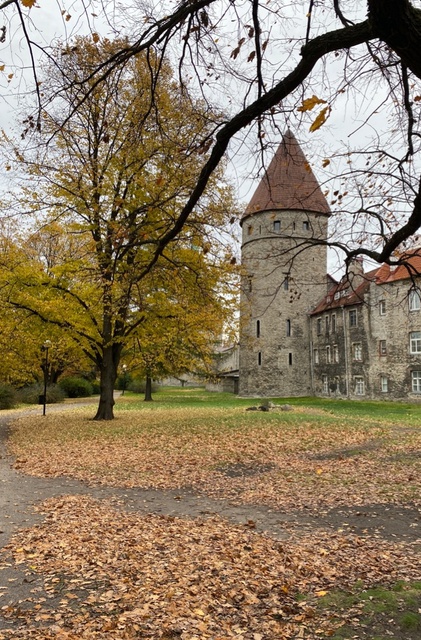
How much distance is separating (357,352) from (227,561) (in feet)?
114

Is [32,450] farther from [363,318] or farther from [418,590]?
[363,318]

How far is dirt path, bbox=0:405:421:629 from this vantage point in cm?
528

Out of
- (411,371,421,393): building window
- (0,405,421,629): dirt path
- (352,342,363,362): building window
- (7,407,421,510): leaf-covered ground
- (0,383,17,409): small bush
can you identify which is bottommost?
(0,405,421,629): dirt path

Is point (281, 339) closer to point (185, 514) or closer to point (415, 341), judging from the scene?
point (415, 341)

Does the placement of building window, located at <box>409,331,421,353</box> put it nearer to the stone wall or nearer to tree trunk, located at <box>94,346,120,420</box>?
the stone wall

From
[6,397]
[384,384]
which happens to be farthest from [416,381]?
[6,397]

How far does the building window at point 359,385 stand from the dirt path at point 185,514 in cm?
3097

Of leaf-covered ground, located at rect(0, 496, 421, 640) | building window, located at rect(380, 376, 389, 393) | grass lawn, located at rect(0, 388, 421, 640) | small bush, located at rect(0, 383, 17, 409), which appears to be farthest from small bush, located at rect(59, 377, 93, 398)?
leaf-covered ground, located at rect(0, 496, 421, 640)

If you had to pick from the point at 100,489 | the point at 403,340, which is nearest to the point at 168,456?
the point at 100,489

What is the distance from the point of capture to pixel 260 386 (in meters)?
43.6

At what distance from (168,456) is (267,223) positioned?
30.2 metres

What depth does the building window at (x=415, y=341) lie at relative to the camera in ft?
109

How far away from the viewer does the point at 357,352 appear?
38344 millimetres

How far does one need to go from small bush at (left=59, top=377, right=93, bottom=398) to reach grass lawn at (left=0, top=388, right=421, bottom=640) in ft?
113
